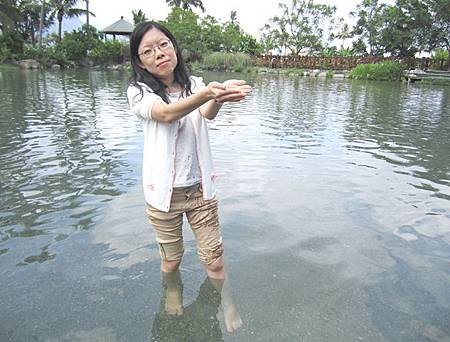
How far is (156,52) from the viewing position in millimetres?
2266

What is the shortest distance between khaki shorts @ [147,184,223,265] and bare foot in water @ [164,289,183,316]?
448 mm

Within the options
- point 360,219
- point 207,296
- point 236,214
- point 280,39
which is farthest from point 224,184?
point 280,39

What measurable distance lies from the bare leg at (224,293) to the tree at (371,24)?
4015 centimetres

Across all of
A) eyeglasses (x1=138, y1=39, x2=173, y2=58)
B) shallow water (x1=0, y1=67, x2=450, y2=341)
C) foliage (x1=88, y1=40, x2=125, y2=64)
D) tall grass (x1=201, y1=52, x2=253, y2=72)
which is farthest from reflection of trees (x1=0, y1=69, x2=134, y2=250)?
tall grass (x1=201, y1=52, x2=253, y2=72)

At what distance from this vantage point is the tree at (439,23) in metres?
31.8

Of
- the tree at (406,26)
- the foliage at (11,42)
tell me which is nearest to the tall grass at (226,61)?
the tree at (406,26)

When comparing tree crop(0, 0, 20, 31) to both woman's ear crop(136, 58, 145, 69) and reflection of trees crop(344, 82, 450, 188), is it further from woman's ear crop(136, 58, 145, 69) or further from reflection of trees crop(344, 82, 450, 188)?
woman's ear crop(136, 58, 145, 69)

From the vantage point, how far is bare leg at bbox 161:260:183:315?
2.80 m

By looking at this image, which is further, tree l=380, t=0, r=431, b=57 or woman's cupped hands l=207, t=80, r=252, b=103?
tree l=380, t=0, r=431, b=57

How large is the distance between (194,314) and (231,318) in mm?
285

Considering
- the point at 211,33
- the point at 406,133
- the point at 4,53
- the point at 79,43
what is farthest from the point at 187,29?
the point at 406,133

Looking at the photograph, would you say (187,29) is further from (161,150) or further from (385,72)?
(161,150)

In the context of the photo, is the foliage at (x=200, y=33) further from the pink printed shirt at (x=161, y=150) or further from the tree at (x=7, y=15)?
the pink printed shirt at (x=161, y=150)

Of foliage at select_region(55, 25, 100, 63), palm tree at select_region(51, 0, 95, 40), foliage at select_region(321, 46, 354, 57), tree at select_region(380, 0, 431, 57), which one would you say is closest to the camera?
tree at select_region(380, 0, 431, 57)
